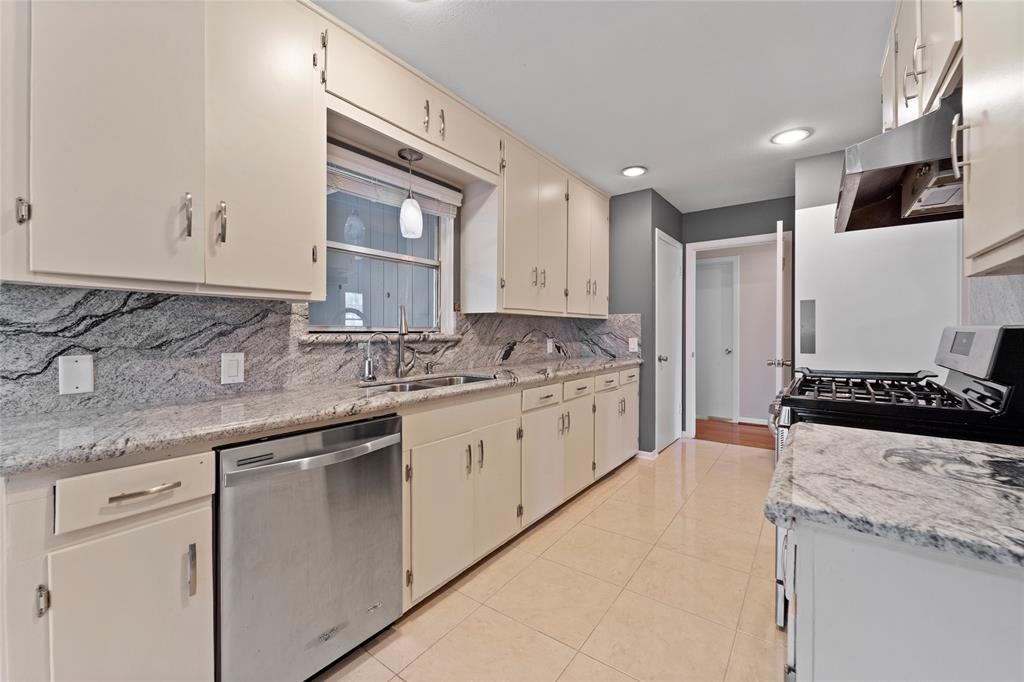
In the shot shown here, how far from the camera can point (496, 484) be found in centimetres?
214

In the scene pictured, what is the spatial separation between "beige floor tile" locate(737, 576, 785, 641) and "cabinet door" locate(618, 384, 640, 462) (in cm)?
157

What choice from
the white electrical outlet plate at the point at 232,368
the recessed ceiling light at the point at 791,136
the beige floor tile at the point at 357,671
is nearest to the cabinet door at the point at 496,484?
the beige floor tile at the point at 357,671

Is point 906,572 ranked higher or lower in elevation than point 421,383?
lower

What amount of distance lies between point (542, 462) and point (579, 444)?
48cm

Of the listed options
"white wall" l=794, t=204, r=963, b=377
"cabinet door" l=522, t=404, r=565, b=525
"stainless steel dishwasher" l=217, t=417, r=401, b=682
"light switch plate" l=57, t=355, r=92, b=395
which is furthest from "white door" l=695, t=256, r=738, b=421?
"light switch plate" l=57, t=355, r=92, b=395

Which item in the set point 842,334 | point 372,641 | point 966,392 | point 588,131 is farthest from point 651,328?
point 372,641

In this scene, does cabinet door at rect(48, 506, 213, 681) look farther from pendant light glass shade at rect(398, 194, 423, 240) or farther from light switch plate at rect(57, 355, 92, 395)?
pendant light glass shade at rect(398, 194, 423, 240)

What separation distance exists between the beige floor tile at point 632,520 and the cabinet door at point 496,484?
2.06 feet

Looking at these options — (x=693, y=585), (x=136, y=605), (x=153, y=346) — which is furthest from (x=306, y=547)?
(x=693, y=585)

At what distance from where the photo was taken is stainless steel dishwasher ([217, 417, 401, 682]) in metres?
1.18

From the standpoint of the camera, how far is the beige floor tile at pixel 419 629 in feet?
5.05

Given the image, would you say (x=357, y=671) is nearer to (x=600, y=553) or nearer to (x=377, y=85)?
(x=600, y=553)

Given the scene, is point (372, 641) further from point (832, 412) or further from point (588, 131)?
point (588, 131)

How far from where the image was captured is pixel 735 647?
1.58m
